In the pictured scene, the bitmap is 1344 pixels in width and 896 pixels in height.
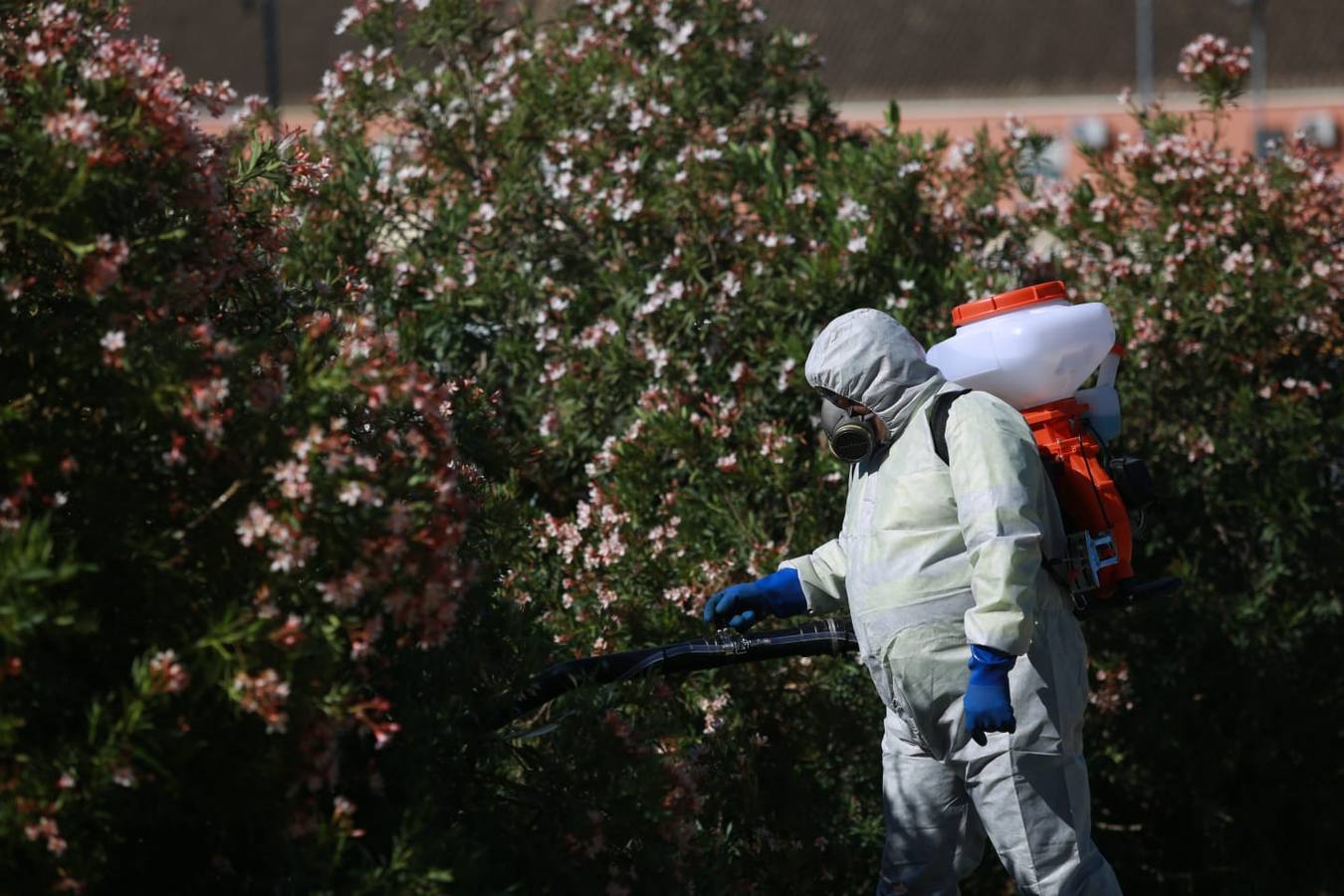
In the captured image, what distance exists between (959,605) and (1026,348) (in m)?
0.66

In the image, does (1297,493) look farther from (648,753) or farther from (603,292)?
(648,753)

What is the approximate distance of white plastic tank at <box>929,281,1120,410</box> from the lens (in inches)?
152

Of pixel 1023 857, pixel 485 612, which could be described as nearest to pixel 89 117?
pixel 485 612

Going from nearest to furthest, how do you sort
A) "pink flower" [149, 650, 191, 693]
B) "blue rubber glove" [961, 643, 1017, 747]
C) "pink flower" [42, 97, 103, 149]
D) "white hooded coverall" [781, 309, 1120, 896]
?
1. "pink flower" [149, 650, 191, 693]
2. "pink flower" [42, 97, 103, 149]
3. "blue rubber glove" [961, 643, 1017, 747]
4. "white hooded coverall" [781, 309, 1120, 896]

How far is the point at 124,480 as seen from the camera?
2.70m

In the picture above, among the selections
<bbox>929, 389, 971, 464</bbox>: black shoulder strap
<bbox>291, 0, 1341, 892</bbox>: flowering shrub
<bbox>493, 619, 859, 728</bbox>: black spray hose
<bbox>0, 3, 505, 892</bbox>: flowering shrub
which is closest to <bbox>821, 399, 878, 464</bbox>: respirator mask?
<bbox>929, 389, 971, 464</bbox>: black shoulder strap

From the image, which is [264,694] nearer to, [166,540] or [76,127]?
[166,540]

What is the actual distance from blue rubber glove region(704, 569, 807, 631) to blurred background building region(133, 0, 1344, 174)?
131ft

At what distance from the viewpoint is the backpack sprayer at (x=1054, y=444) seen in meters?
3.73

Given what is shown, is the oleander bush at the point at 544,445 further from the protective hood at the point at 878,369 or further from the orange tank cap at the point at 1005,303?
the orange tank cap at the point at 1005,303

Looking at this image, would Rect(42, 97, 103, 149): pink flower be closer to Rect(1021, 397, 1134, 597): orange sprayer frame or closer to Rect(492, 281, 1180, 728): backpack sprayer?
Rect(492, 281, 1180, 728): backpack sprayer

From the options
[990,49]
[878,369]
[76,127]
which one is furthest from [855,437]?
[990,49]

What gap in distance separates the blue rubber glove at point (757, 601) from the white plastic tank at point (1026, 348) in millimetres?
694

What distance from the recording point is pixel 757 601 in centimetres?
416
